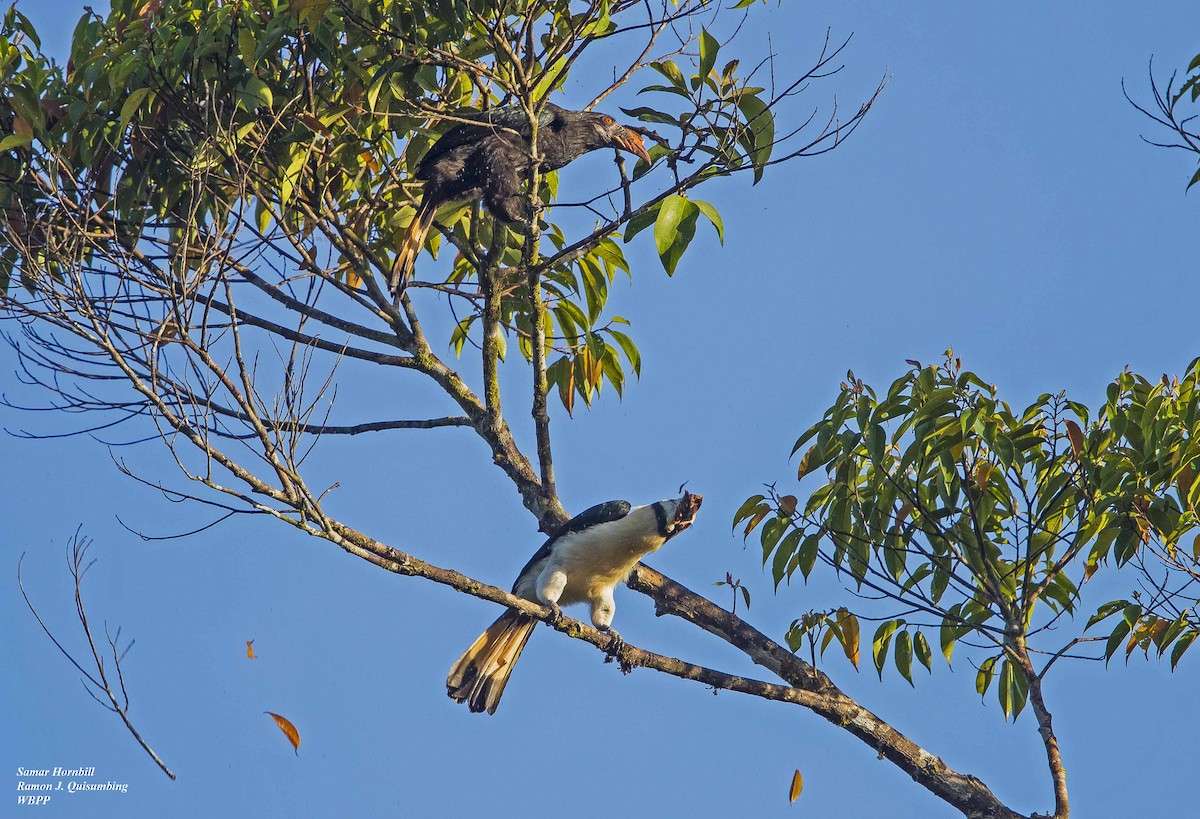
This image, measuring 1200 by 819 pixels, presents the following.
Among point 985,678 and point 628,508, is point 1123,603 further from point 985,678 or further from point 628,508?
point 628,508

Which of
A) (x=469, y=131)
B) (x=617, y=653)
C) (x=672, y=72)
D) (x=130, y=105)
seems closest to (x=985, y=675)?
(x=617, y=653)

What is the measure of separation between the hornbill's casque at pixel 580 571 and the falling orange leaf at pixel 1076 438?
1350 mm

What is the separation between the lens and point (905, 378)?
112 inches

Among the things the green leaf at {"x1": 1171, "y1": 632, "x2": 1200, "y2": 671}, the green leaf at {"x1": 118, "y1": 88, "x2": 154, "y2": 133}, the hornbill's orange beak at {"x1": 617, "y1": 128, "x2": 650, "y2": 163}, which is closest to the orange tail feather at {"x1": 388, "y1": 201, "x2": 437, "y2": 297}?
the hornbill's orange beak at {"x1": 617, "y1": 128, "x2": 650, "y2": 163}

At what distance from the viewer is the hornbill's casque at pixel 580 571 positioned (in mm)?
3803

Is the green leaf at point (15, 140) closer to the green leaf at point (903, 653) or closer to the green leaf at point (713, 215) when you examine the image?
the green leaf at point (713, 215)

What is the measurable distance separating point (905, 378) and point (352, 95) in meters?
1.76

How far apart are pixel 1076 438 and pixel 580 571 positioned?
1.69 meters

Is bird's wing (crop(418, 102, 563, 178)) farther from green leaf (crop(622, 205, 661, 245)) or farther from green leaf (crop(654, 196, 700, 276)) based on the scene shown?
green leaf (crop(654, 196, 700, 276))

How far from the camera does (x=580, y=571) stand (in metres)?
3.85

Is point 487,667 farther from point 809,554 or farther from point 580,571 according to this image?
point 809,554

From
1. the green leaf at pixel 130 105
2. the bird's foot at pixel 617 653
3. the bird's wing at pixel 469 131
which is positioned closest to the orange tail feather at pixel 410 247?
the bird's wing at pixel 469 131

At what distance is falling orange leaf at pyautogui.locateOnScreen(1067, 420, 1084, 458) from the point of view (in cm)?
281

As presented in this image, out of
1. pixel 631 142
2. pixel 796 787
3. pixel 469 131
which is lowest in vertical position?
pixel 796 787
